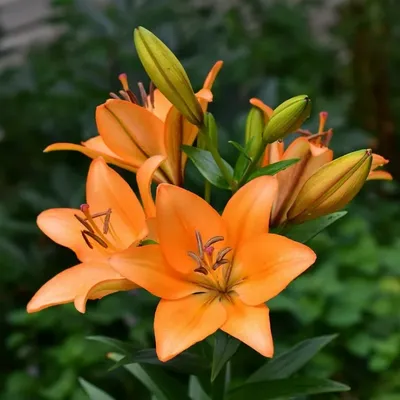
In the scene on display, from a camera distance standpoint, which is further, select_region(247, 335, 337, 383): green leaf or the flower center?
select_region(247, 335, 337, 383): green leaf

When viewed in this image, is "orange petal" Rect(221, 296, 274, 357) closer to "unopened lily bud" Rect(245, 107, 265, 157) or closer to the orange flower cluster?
the orange flower cluster

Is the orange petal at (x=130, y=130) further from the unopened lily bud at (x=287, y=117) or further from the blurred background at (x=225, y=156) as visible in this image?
the blurred background at (x=225, y=156)

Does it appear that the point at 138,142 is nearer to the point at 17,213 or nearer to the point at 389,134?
the point at 17,213

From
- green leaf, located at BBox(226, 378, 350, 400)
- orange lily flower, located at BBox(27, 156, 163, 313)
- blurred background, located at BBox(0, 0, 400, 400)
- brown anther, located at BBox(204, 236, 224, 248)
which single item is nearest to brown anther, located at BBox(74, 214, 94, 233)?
orange lily flower, located at BBox(27, 156, 163, 313)

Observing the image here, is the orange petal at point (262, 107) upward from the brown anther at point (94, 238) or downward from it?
upward

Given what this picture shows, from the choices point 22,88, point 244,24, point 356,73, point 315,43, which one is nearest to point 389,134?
point 356,73

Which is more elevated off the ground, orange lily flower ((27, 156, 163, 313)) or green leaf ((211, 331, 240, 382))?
orange lily flower ((27, 156, 163, 313))

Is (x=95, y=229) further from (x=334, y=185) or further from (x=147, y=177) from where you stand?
(x=334, y=185)

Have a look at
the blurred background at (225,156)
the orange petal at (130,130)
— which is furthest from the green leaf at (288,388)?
the blurred background at (225,156)
